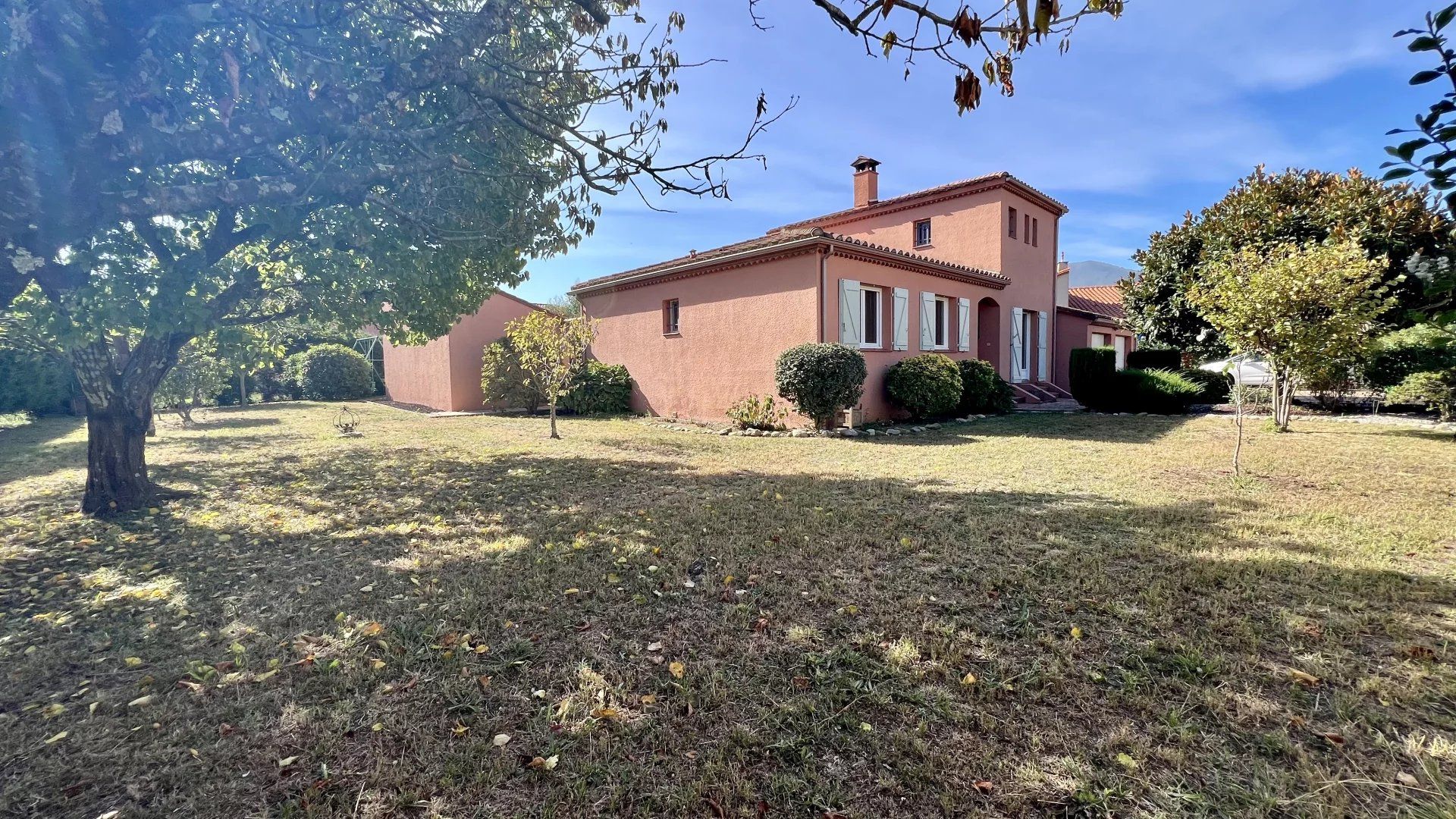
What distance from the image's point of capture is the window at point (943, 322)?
14.0 m

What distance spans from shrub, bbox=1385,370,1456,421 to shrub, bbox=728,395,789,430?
10785mm

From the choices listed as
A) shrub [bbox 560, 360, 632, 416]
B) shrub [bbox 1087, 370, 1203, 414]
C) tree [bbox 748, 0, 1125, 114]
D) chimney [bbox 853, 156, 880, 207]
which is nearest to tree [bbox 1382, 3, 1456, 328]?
tree [bbox 748, 0, 1125, 114]

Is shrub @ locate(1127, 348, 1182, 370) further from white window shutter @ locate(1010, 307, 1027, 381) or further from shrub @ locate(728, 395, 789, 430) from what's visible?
shrub @ locate(728, 395, 789, 430)

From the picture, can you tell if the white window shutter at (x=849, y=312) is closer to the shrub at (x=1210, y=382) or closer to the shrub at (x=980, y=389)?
the shrub at (x=980, y=389)

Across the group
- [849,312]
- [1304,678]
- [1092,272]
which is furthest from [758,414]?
[1092,272]

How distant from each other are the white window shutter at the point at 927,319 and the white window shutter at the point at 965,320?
1.14 m

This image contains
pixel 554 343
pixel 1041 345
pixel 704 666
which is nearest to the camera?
pixel 704 666

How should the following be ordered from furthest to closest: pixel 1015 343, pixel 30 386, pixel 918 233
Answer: pixel 918 233 < pixel 1015 343 < pixel 30 386

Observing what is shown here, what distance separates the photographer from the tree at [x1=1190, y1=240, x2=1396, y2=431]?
7.41m

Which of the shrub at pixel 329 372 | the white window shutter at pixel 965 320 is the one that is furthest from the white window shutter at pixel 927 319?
the shrub at pixel 329 372

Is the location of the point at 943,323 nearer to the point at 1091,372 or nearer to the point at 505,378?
the point at 1091,372

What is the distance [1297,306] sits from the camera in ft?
27.0

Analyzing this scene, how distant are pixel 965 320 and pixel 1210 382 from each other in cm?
612

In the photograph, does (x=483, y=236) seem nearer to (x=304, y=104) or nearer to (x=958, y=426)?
(x=304, y=104)
